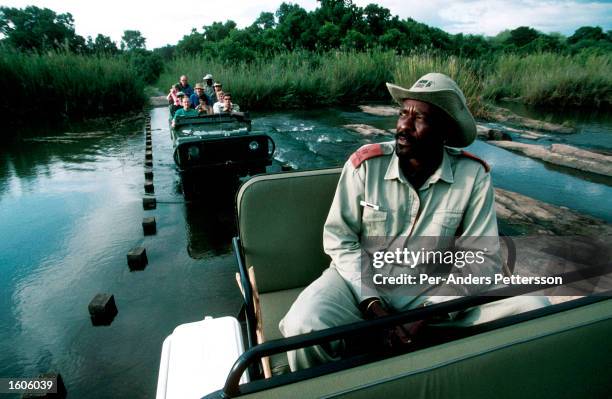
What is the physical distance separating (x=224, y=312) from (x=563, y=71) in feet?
49.6

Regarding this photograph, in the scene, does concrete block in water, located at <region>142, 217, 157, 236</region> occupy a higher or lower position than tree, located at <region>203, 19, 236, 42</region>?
lower

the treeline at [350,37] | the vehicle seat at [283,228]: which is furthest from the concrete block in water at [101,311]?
the treeline at [350,37]

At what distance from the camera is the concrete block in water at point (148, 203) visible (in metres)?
4.74

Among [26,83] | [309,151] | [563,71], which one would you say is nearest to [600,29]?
[563,71]

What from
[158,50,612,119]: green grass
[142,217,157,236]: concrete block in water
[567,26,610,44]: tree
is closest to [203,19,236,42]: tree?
[158,50,612,119]: green grass

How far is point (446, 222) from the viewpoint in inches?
74.9

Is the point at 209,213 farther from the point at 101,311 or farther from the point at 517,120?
the point at 517,120

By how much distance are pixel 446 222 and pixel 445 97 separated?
645 millimetres

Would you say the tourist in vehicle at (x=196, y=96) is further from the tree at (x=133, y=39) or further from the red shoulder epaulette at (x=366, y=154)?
the tree at (x=133, y=39)

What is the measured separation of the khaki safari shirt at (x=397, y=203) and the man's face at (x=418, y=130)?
→ 0.31ft

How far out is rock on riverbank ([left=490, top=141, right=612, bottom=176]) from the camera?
240 inches

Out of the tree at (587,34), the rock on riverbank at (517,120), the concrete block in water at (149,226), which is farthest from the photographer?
the tree at (587,34)

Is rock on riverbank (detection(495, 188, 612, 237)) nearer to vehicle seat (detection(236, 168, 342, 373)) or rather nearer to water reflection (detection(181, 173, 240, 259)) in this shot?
vehicle seat (detection(236, 168, 342, 373))

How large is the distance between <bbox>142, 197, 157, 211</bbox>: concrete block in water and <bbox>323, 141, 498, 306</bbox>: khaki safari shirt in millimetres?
3532
